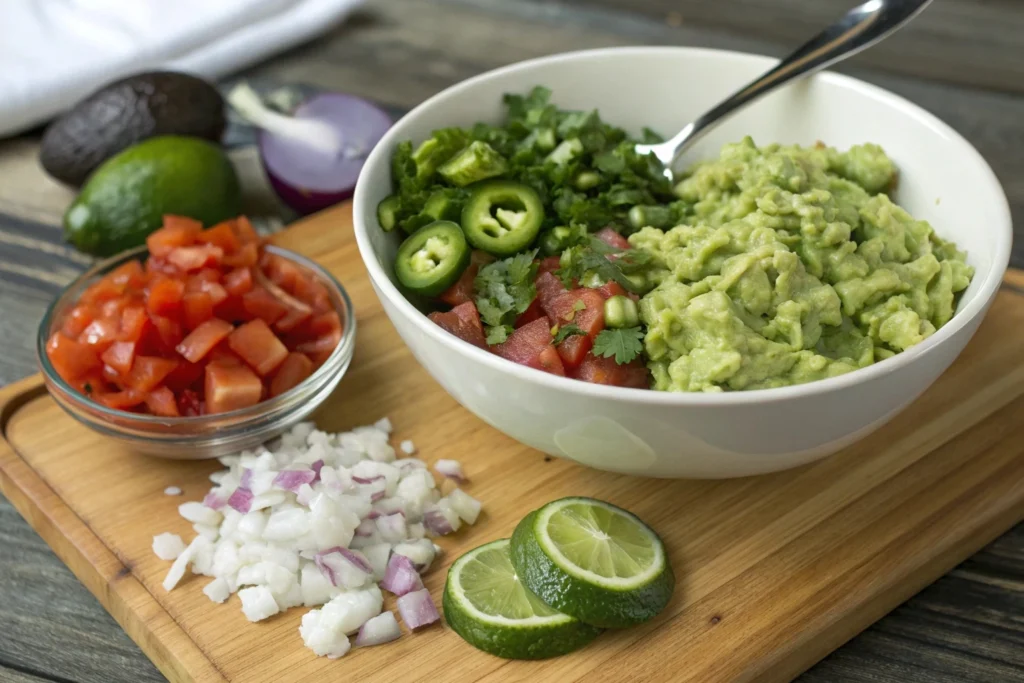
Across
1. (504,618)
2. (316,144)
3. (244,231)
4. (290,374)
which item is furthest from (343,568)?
(316,144)

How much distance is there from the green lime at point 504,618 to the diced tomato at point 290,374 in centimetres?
64

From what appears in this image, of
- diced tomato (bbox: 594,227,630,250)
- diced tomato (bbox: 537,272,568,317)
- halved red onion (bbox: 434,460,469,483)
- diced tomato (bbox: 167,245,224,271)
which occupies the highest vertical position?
diced tomato (bbox: 594,227,630,250)

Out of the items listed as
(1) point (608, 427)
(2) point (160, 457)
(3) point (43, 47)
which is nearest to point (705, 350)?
(1) point (608, 427)

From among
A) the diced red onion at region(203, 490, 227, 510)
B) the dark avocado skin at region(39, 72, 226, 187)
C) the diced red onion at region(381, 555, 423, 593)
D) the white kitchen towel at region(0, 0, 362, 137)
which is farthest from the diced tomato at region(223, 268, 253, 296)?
the white kitchen towel at region(0, 0, 362, 137)

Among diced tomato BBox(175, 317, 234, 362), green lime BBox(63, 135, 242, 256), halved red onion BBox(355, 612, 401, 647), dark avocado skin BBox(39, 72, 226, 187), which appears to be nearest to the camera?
halved red onion BBox(355, 612, 401, 647)

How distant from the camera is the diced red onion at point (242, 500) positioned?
1997mm

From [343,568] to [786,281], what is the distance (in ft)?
3.07

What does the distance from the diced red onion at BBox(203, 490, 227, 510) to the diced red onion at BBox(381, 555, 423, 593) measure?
38 cm

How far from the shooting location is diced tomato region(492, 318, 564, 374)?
6.41ft

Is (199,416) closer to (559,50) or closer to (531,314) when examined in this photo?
(531,314)

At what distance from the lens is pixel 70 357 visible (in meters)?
2.21

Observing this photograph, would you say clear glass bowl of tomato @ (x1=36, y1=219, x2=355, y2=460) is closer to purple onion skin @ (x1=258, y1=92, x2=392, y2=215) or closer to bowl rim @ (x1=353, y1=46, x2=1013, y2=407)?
bowl rim @ (x1=353, y1=46, x2=1013, y2=407)

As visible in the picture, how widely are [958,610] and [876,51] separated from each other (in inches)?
105

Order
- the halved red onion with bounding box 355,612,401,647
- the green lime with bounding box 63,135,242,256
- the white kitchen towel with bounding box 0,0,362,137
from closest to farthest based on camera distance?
the halved red onion with bounding box 355,612,401,647 < the green lime with bounding box 63,135,242,256 < the white kitchen towel with bounding box 0,0,362,137
